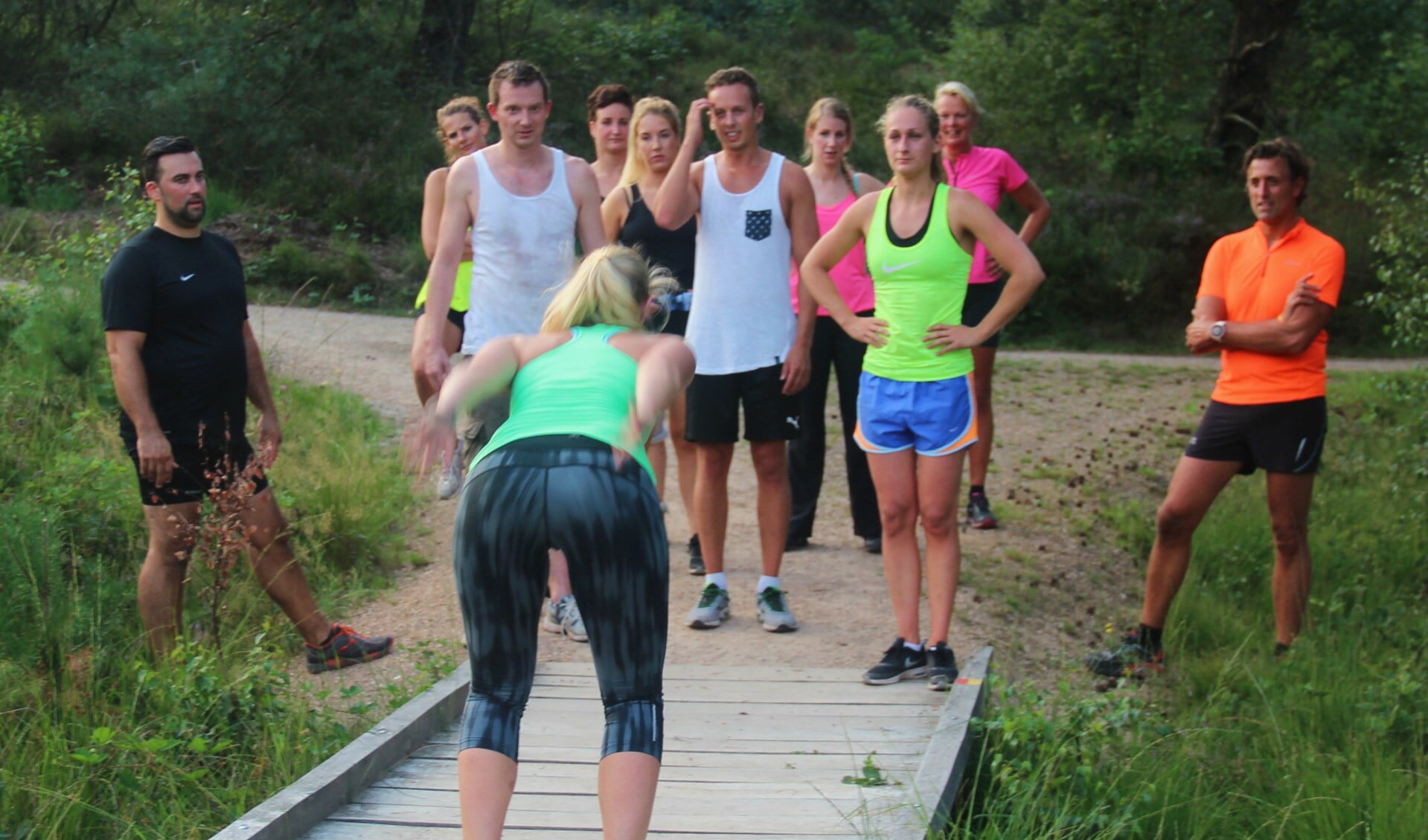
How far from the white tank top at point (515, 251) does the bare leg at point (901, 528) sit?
1456 millimetres

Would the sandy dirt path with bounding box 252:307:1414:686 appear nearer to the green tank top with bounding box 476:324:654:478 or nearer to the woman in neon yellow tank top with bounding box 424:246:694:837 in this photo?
the woman in neon yellow tank top with bounding box 424:246:694:837

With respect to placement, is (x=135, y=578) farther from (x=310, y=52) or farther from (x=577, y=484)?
(x=310, y=52)

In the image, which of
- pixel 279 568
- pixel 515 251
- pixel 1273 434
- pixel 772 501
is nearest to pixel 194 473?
pixel 279 568

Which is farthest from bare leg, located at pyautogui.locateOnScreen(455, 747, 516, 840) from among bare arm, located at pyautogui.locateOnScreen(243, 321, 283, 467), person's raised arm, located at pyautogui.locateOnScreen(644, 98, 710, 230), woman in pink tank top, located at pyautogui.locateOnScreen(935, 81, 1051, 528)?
woman in pink tank top, located at pyautogui.locateOnScreen(935, 81, 1051, 528)

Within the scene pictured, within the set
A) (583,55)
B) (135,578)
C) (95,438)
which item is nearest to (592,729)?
(135,578)

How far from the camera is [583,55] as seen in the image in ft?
72.2

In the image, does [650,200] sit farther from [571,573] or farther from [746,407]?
[571,573]

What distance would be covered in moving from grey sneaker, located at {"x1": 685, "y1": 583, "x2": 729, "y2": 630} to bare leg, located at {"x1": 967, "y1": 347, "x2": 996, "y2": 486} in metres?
1.86

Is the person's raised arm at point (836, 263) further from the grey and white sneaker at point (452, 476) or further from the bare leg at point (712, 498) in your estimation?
the grey and white sneaker at point (452, 476)

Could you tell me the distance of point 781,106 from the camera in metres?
22.9

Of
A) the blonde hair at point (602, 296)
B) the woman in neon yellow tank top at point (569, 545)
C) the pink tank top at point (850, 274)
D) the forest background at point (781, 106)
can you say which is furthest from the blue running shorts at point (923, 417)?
the forest background at point (781, 106)

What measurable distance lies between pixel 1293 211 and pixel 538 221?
318 centimetres

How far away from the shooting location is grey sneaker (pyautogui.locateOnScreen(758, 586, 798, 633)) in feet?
19.6

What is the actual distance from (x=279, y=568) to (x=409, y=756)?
141 cm
